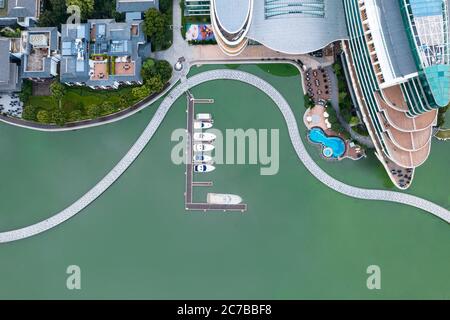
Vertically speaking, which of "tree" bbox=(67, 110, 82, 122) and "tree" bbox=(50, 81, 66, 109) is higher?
"tree" bbox=(50, 81, 66, 109)

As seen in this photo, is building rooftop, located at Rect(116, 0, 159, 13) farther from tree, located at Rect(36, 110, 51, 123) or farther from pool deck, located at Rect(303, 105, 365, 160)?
pool deck, located at Rect(303, 105, 365, 160)

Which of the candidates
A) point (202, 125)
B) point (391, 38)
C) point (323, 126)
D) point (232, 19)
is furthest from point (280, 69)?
point (391, 38)

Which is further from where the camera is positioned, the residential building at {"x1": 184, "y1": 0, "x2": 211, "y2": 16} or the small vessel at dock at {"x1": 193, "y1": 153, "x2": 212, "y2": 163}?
the small vessel at dock at {"x1": 193, "y1": 153, "x2": 212, "y2": 163}

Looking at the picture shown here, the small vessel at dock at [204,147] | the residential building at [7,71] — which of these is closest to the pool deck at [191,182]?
the small vessel at dock at [204,147]

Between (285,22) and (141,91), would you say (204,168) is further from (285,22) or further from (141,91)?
(285,22)

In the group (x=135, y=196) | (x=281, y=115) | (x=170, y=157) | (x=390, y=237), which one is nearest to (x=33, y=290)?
(x=135, y=196)

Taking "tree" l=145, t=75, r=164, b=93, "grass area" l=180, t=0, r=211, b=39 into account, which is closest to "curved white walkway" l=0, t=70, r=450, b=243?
"tree" l=145, t=75, r=164, b=93
